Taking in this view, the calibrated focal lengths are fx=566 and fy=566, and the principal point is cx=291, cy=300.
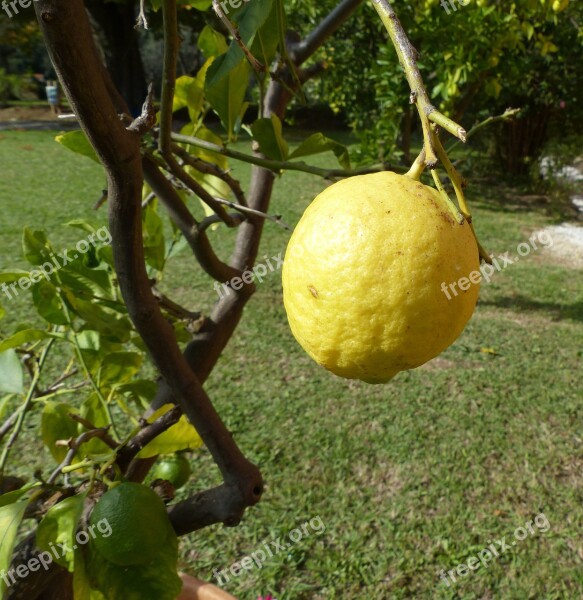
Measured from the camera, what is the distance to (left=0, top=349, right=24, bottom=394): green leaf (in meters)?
0.83

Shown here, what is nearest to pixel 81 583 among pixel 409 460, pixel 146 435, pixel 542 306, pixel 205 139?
pixel 146 435

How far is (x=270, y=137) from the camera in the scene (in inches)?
26.3

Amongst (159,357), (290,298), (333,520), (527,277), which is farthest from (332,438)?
(527,277)

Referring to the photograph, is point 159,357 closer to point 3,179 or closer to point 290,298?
point 290,298

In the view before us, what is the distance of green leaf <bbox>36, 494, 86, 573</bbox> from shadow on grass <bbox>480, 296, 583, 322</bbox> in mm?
3417

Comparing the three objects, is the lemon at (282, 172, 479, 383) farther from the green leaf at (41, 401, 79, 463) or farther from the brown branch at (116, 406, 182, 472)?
the green leaf at (41, 401, 79, 463)

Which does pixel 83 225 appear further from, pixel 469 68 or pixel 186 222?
pixel 469 68

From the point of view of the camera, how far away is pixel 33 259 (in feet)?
2.55

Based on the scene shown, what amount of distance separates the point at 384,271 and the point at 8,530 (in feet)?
1.61

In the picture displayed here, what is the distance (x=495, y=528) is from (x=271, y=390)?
111cm

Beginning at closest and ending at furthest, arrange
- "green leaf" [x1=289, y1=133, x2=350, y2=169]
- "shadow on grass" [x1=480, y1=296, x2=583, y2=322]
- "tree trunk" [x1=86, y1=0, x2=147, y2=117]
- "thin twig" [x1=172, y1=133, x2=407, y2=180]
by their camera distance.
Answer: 1. "thin twig" [x1=172, y1=133, x2=407, y2=180]
2. "green leaf" [x1=289, y1=133, x2=350, y2=169]
3. "shadow on grass" [x1=480, y1=296, x2=583, y2=322]
4. "tree trunk" [x1=86, y1=0, x2=147, y2=117]

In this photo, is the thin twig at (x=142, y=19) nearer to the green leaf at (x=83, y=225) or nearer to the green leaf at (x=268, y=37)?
the green leaf at (x=268, y=37)

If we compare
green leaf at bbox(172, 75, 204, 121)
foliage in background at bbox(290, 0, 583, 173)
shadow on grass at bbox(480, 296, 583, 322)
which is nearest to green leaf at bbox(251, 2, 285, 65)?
green leaf at bbox(172, 75, 204, 121)

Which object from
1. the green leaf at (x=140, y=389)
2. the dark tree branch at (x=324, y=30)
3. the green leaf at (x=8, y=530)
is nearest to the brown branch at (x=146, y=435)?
the green leaf at (x=8, y=530)
